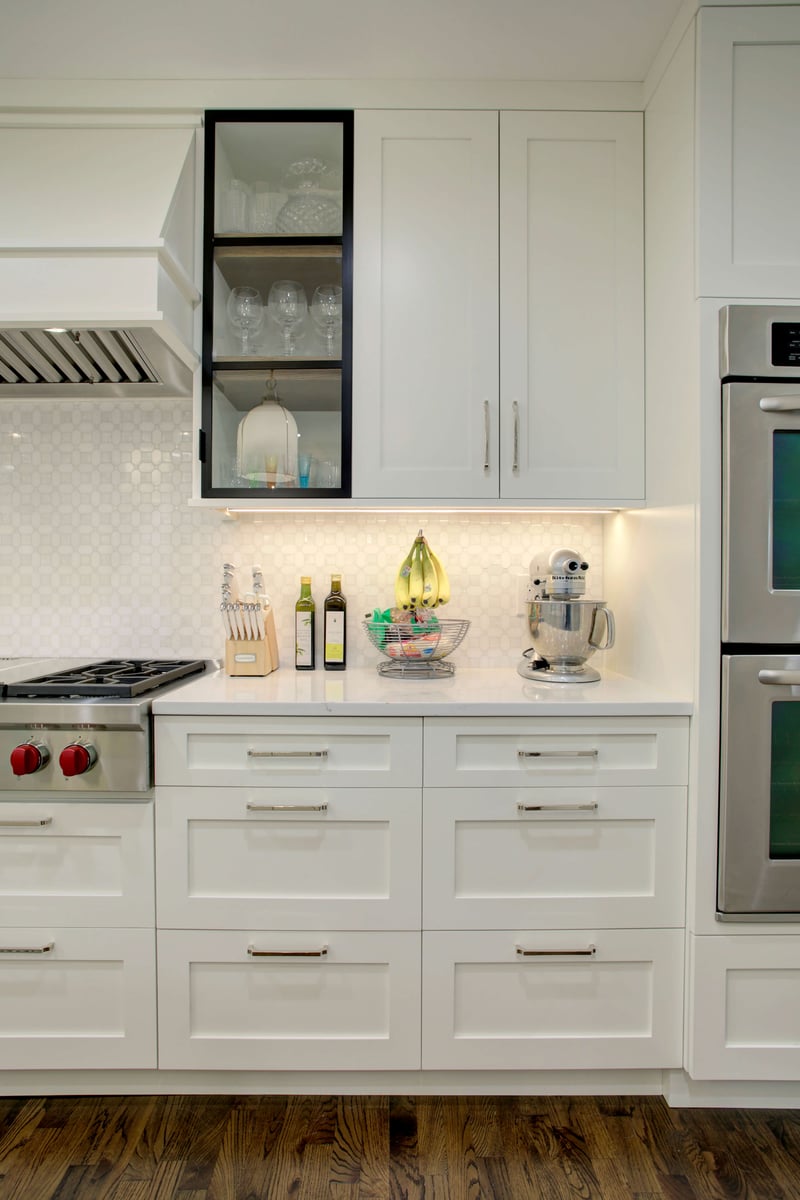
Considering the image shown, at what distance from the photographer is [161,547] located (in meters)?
2.22

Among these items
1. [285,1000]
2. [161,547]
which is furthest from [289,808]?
[161,547]

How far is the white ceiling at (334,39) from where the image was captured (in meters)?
1.63

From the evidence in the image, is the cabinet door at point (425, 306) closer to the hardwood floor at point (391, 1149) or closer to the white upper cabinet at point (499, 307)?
the white upper cabinet at point (499, 307)

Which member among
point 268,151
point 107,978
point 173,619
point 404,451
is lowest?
point 107,978

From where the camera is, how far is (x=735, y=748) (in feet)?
5.14

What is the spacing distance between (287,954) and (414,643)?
Result: 33.3 inches

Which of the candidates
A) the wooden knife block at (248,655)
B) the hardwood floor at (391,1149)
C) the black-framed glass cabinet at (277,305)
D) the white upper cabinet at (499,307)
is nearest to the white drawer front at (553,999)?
the hardwood floor at (391,1149)

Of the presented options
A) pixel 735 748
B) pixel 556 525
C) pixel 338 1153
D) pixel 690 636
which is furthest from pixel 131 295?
pixel 338 1153

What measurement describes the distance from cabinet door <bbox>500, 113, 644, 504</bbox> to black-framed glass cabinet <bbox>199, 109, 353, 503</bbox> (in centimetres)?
46

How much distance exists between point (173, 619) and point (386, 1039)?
1.34m

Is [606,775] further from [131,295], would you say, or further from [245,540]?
[131,295]

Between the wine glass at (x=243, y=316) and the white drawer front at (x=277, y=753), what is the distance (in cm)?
108

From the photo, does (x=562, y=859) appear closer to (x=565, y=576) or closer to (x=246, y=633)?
(x=565, y=576)

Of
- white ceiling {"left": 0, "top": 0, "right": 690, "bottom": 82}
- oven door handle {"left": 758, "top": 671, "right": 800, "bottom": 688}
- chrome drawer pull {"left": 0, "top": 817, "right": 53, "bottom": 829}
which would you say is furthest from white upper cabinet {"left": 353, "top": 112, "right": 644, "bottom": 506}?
chrome drawer pull {"left": 0, "top": 817, "right": 53, "bottom": 829}
